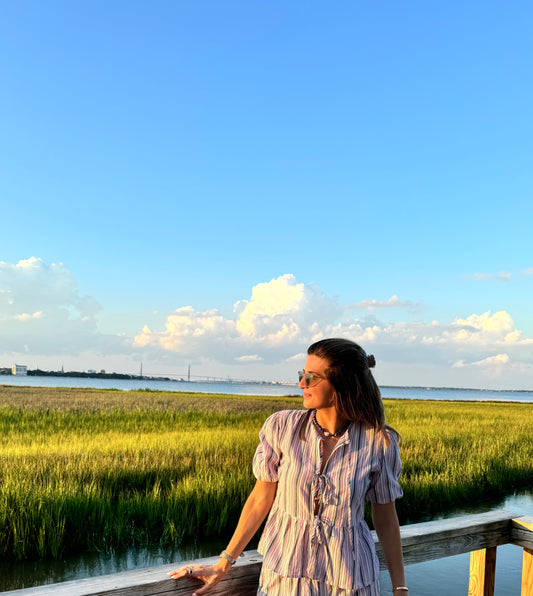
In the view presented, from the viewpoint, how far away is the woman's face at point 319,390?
6.34 feet

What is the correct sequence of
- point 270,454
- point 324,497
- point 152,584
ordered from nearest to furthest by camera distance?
point 152,584 < point 324,497 < point 270,454

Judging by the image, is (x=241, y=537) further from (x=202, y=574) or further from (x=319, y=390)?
(x=319, y=390)

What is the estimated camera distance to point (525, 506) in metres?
9.10

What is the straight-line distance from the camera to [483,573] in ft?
8.86

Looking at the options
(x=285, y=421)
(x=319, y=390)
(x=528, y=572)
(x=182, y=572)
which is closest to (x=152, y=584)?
(x=182, y=572)

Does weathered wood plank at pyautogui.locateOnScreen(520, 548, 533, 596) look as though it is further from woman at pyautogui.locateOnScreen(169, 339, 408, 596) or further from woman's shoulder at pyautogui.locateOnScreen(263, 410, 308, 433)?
woman's shoulder at pyautogui.locateOnScreen(263, 410, 308, 433)

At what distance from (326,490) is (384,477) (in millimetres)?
215

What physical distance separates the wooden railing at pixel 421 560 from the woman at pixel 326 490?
80 millimetres

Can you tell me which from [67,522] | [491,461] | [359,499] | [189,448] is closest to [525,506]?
[491,461]

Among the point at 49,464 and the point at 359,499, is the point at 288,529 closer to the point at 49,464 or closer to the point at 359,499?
the point at 359,499

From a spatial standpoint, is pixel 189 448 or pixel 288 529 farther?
pixel 189 448

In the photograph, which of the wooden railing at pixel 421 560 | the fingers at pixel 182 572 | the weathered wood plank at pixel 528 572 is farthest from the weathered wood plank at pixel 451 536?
the fingers at pixel 182 572

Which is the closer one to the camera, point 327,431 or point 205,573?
point 205,573

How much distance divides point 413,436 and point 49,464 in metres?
9.98
